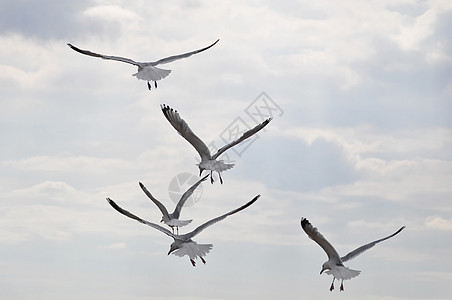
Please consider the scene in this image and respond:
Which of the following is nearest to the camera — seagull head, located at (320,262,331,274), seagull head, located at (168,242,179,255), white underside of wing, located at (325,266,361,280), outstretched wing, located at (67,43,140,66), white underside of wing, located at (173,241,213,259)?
white underside of wing, located at (173,241,213,259)

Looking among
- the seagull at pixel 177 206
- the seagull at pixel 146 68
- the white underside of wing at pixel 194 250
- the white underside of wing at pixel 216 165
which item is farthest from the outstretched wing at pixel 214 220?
the seagull at pixel 146 68

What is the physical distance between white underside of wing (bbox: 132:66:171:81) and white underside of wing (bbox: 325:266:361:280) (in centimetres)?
681

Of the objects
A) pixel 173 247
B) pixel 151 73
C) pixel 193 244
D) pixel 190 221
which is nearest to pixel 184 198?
pixel 190 221

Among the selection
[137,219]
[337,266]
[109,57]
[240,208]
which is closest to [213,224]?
[240,208]

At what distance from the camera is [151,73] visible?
74.8 ft

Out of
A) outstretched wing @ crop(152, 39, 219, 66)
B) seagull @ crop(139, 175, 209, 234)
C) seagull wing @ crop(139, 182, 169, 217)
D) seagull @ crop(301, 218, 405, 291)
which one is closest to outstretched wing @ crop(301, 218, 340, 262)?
seagull @ crop(301, 218, 405, 291)

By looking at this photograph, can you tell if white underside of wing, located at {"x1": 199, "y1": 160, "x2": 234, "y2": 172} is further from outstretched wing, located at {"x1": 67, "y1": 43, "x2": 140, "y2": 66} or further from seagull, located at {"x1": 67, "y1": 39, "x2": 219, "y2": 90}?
outstretched wing, located at {"x1": 67, "y1": 43, "x2": 140, "y2": 66}

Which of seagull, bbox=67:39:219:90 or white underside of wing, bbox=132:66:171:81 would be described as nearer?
seagull, bbox=67:39:219:90

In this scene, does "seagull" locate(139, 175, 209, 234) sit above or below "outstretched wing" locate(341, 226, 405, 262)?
above

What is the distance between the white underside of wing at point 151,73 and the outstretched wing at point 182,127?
43.0 inches

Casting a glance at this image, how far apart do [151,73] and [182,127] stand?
70.9 inches

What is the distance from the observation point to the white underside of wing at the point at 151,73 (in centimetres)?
2272

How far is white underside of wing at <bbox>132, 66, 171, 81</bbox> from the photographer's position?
2272cm

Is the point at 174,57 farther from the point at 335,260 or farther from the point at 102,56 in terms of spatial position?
the point at 335,260
